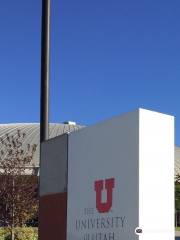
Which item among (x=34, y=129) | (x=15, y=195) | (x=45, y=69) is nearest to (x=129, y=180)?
(x=45, y=69)

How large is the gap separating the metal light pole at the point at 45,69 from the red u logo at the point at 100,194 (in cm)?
241

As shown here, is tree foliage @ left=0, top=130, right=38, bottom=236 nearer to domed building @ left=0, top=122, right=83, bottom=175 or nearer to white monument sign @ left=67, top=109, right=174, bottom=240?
white monument sign @ left=67, top=109, right=174, bottom=240

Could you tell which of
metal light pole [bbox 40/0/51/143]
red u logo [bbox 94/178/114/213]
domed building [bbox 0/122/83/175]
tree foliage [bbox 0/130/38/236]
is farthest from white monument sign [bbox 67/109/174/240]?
domed building [bbox 0/122/83/175]

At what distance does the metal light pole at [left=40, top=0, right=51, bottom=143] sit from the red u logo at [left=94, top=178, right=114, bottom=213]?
2414 mm

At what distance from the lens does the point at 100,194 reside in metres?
6.64

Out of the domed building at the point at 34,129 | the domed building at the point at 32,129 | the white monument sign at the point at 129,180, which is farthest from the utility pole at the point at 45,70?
the domed building at the point at 34,129

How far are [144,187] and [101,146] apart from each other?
0.99 metres

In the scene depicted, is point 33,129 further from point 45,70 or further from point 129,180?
point 129,180

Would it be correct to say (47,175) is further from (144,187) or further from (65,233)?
(144,187)

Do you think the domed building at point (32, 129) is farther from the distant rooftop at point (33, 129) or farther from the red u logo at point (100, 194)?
the red u logo at point (100, 194)

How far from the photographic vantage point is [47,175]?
812cm

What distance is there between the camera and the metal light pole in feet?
29.5

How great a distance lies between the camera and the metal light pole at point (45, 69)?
354 inches

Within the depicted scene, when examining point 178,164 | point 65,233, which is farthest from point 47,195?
point 178,164
